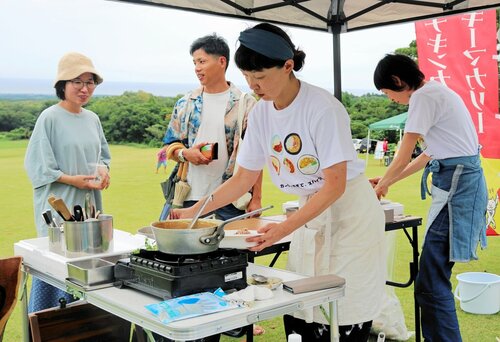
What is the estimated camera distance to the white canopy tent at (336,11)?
3.44 meters

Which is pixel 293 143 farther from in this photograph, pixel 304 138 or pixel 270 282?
pixel 270 282

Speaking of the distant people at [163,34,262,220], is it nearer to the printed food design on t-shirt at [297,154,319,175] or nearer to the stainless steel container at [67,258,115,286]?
the printed food design on t-shirt at [297,154,319,175]

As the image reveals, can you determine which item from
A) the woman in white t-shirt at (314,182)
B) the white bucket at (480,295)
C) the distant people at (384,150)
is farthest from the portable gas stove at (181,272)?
the distant people at (384,150)

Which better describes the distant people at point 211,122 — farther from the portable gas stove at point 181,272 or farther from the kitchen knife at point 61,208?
the portable gas stove at point 181,272

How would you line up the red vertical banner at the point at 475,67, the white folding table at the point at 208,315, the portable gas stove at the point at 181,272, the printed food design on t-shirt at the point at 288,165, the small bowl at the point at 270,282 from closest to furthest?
the white folding table at the point at 208,315 < the portable gas stove at the point at 181,272 < the small bowl at the point at 270,282 < the printed food design on t-shirt at the point at 288,165 < the red vertical banner at the point at 475,67

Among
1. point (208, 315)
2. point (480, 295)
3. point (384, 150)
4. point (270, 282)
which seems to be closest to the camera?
point (208, 315)

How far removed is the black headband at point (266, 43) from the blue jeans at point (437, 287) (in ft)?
4.66

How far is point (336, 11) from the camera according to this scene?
3.82 m

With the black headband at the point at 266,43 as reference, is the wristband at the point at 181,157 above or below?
below

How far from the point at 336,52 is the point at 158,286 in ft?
9.13

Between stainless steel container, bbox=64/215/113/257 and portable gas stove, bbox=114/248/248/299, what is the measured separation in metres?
0.33

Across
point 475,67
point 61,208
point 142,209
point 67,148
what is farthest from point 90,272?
point 142,209

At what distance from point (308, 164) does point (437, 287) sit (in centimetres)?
132

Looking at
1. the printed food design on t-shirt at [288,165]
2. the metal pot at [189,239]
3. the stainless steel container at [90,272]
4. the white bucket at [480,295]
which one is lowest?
the white bucket at [480,295]
